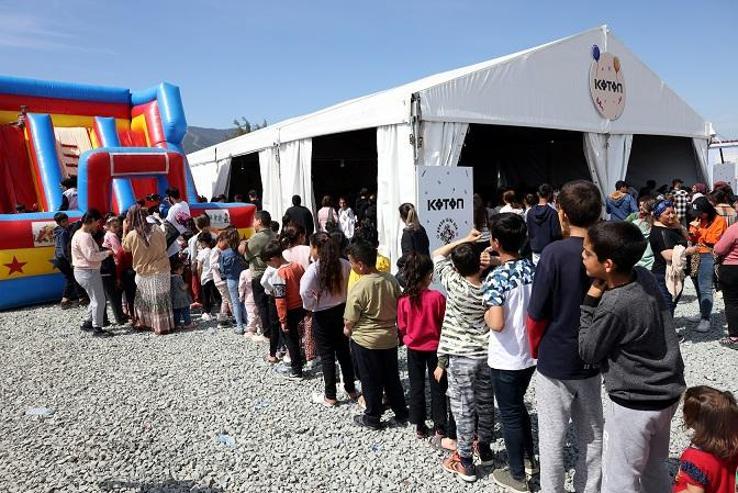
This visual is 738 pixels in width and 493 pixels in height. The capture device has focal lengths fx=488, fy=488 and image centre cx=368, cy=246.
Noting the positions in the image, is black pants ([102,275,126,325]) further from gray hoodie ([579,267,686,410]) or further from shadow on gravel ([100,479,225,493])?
gray hoodie ([579,267,686,410])

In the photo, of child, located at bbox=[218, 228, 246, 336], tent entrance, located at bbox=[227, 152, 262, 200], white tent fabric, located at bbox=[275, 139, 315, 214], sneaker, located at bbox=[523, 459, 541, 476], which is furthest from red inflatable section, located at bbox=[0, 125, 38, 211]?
sneaker, located at bbox=[523, 459, 541, 476]

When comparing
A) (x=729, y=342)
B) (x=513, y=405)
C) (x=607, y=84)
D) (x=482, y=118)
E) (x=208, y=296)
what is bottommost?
(x=729, y=342)

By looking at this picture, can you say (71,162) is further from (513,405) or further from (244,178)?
(513,405)

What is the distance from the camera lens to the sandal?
4.60 meters

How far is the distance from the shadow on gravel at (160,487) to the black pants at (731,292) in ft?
15.1

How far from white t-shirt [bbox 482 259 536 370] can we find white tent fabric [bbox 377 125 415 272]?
4.82 metres

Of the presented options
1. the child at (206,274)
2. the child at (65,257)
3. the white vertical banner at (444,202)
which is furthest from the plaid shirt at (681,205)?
the child at (65,257)

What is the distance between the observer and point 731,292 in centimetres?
456

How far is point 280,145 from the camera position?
33.5ft

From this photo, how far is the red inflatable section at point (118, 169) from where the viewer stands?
7.64m

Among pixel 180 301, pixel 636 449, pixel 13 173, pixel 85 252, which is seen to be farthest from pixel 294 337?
pixel 13 173

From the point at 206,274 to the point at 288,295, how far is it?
8.43 feet

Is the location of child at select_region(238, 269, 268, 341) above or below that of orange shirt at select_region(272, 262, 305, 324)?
below

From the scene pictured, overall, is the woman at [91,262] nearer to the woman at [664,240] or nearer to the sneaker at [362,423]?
the sneaker at [362,423]
